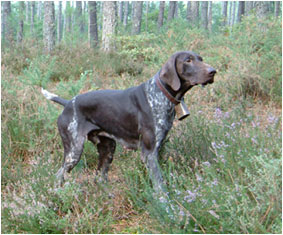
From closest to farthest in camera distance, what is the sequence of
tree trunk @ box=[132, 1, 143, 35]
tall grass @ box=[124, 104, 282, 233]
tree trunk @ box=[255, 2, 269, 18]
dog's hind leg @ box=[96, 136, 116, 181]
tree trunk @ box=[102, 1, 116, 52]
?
1. tall grass @ box=[124, 104, 282, 233]
2. dog's hind leg @ box=[96, 136, 116, 181]
3. tree trunk @ box=[255, 2, 269, 18]
4. tree trunk @ box=[102, 1, 116, 52]
5. tree trunk @ box=[132, 1, 143, 35]

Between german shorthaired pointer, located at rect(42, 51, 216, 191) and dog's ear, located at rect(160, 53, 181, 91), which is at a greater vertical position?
dog's ear, located at rect(160, 53, 181, 91)

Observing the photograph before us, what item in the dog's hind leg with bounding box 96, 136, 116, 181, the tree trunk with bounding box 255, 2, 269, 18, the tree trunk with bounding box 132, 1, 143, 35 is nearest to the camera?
the dog's hind leg with bounding box 96, 136, 116, 181

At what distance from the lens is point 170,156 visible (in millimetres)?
4070

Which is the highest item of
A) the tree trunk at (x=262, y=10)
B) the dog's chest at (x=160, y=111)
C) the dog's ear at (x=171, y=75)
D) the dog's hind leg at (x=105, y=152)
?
the tree trunk at (x=262, y=10)

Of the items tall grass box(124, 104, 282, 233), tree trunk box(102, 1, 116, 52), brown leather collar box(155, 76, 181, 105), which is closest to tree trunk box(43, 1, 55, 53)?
tree trunk box(102, 1, 116, 52)

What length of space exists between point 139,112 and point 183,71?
2.16 ft

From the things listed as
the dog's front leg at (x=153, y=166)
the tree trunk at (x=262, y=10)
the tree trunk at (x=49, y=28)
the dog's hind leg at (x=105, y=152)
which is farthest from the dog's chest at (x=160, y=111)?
the tree trunk at (x=49, y=28)

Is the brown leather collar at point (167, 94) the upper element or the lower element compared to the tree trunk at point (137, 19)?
lower

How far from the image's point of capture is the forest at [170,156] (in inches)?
107

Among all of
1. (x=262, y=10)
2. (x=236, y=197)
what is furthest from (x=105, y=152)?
(x=262, y=10)

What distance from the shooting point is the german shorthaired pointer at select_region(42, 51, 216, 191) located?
3.58m

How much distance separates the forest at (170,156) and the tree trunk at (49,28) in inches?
24.3

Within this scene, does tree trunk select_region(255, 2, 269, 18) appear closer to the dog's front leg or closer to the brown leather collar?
the brown leather collar

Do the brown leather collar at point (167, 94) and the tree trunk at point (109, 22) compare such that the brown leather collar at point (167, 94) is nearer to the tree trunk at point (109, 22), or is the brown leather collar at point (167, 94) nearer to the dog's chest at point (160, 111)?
the dog's chest at point (160, 111)
